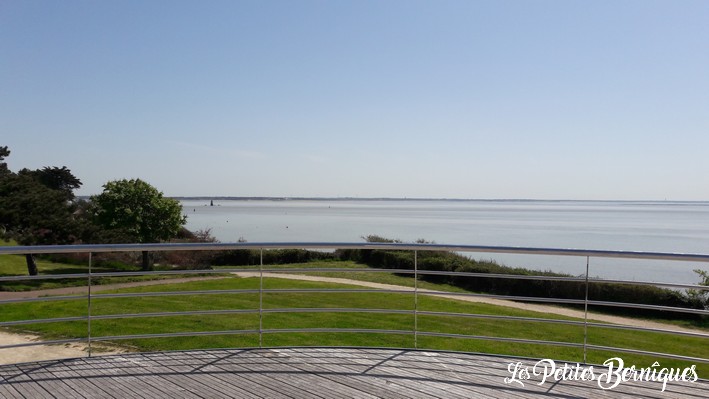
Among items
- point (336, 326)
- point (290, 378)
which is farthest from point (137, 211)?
point (290, 378)

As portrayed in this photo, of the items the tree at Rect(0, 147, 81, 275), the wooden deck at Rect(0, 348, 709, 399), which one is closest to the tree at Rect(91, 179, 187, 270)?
the tree at Rect(0, 147, 81, 275)

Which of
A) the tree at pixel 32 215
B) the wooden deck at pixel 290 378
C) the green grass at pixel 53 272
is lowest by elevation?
the green grass at pixel 53 272

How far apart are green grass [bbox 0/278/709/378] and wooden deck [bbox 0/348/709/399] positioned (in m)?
3.73

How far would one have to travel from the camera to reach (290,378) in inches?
173

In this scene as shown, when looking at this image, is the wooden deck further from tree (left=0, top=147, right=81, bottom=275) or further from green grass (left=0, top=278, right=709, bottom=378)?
tree (left=0, top=147, right=81, bottom=275)

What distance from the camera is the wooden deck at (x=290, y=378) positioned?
4.07 metres

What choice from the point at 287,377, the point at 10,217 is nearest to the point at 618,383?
the point at 287,377

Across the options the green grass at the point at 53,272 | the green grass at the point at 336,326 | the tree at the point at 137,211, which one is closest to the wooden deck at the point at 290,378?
the green grass at the point at 336,326

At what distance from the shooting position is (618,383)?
4.39 metres

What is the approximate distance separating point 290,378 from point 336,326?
23.5ft

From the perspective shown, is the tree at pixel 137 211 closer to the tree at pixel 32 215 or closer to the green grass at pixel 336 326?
the tree at pixel 32 215

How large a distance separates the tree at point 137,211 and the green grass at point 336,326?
38.1 ft

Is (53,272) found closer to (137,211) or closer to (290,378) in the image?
(137,211)

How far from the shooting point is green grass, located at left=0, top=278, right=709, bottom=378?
371 inches
